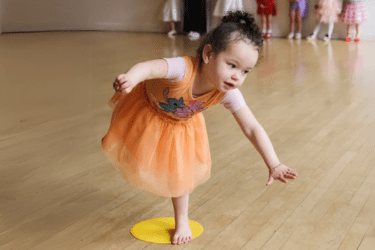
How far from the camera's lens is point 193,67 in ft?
4.83

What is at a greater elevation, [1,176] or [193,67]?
[193,67]

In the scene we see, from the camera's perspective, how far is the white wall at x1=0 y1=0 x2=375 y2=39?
26.6 ft

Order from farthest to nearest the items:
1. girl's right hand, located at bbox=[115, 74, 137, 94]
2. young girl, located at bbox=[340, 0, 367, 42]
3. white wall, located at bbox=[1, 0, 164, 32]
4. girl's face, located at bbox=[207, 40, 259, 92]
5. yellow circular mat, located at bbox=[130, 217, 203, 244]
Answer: white wall, located at bbox=[1, 0, 164, 32], young girl, located at bbox=[340, 0, 367, 42], yellow circular mat, located at bbox=[130, 217, 203, 244], girl's face, located at bbox=[207, 40, 259, 92], girl's right hand, located at bbox=[115, 74, 137, 94]

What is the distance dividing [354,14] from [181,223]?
19.3 ft

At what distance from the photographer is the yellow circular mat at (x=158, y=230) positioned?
1620mm

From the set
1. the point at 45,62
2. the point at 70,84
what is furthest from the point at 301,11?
the point at 70,84

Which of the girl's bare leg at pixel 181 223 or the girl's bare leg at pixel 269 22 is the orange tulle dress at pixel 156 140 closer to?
the girl's bare leg at pixel 181 223

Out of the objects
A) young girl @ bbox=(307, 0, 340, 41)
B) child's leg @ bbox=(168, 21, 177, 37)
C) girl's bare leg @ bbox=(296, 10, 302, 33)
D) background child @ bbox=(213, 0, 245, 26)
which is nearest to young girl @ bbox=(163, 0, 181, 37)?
child's leg @ bbox=(168, 21, 177, 37)

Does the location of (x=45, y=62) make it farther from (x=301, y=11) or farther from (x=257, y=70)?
(x=301, y=11)

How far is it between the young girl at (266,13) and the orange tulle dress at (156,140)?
19.5 feet

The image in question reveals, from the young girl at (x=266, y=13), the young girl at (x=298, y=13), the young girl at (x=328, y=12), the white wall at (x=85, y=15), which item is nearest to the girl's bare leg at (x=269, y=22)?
the young girl at (x=266, y=13)

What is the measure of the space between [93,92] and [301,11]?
4.35m

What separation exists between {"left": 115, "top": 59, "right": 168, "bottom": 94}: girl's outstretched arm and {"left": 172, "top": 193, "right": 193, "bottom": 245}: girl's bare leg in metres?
0.43

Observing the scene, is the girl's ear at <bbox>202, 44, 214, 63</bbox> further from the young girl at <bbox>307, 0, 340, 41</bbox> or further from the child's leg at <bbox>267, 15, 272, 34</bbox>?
the child's leg at <bbox>267, 15, 272, 34</bbox>
